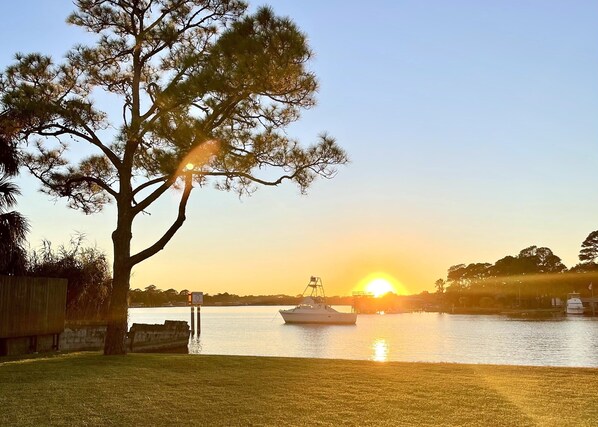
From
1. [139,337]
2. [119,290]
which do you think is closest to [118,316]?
[119,290]

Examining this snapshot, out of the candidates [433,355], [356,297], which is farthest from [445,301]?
[433,355]

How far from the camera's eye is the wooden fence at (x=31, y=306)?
16.4 meters

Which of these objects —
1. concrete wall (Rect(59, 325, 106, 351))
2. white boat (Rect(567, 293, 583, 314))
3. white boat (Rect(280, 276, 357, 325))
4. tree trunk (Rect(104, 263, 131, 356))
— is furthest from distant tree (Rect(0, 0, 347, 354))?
white boat (Rect(567, 293, 583, 314))

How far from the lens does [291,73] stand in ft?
41.1

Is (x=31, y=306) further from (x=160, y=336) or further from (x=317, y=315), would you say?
(x=317, y=315)

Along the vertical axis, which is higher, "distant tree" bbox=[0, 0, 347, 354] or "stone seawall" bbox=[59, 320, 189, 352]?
"distant tree" bbox=[0, 0, 347, 354]

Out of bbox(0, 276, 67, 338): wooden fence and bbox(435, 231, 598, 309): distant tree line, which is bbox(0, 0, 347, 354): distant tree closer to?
bbox(0, 276, 67, 338): wooden fence

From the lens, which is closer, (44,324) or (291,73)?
(291,73)

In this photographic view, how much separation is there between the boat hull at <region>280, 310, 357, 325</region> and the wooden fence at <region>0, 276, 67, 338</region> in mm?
58729

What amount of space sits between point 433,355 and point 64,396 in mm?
29340

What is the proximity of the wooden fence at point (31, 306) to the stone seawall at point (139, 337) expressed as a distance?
2519mm

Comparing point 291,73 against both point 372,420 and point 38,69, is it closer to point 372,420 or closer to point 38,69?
point 38,69

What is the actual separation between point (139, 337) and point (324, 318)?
4899cm

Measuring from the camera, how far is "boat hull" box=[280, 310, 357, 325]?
76188mm
